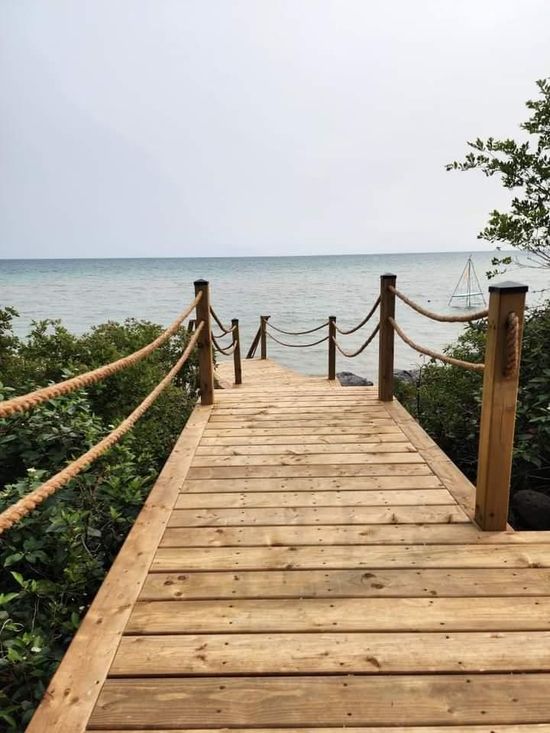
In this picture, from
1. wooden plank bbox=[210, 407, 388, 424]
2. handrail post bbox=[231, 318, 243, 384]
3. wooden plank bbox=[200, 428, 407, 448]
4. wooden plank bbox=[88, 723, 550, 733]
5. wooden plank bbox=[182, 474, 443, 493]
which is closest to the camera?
wooden plank bbox=[88, 723, 550, 733]

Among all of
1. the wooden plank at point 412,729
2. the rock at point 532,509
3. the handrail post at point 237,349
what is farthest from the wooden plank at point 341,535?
the handrail post at point 237,349

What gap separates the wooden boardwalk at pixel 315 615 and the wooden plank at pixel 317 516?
0.01 m

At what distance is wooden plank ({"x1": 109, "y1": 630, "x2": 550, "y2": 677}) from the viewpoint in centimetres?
135

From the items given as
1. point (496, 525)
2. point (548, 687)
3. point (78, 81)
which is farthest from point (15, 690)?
point (78, 81)

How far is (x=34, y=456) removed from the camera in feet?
8.57

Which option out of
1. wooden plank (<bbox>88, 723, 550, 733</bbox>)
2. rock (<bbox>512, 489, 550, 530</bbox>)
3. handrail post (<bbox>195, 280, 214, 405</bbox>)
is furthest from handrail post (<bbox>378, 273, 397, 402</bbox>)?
wooden plank (<bbox>88, 723, 550, 733</bbox>)

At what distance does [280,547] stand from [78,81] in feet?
99.0

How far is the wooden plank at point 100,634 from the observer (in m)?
1.24

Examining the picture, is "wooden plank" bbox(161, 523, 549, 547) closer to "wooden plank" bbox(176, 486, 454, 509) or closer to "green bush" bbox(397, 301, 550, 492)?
"wooden plank" bbox(176, 486, 454, 509)

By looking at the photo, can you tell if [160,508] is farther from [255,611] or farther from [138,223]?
[138,223]

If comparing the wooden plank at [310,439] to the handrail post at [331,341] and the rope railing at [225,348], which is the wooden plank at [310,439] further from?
the handrail post at [331,341]

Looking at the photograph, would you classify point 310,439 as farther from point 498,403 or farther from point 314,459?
point 498,403

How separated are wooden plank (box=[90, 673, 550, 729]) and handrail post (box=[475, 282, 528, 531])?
2.73ft

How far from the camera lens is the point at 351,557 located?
190 cm
